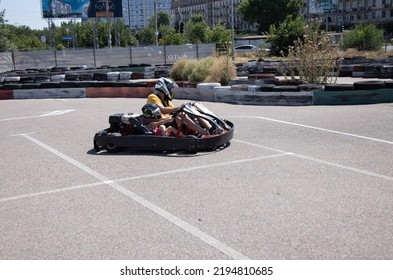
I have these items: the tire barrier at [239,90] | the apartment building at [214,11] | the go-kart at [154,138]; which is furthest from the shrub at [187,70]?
the apartment building at [214,11]

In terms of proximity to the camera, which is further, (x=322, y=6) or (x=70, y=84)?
(x=322, y=6)

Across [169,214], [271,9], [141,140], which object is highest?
[271,9]

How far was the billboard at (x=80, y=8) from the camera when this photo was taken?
184ft

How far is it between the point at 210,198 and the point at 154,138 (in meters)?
2.34

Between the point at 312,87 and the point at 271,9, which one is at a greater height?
the point at 271,9

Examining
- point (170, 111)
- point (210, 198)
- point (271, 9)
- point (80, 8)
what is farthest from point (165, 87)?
point (271, 9)

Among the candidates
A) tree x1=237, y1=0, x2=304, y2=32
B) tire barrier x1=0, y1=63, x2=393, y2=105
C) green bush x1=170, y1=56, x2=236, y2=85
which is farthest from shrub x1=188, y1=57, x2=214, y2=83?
tree x1=237, y1=0, x2=304, y2=32

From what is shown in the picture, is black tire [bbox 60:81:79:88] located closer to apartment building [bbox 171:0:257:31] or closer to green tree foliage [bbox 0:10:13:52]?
green tree foliage [bbox 0:10:13:52]

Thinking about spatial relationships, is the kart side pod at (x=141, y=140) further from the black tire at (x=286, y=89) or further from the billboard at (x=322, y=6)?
the billboard at (x=322, y=6)

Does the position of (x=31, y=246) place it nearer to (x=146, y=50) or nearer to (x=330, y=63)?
(x=330, y=63)

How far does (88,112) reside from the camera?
12.8 metres

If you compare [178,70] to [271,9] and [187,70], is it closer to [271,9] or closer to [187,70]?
[187,70]

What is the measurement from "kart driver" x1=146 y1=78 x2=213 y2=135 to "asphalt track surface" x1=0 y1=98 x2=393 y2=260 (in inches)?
16.2

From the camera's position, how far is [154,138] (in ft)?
23.4
